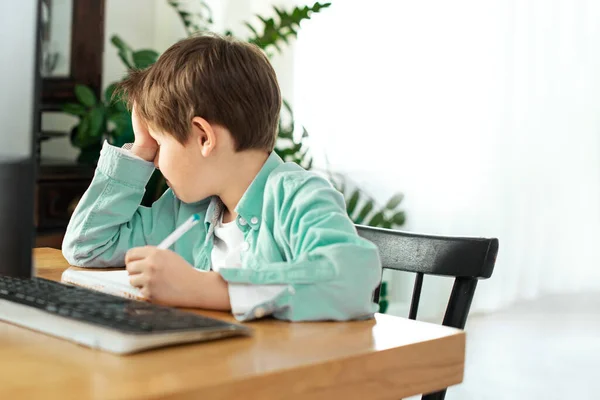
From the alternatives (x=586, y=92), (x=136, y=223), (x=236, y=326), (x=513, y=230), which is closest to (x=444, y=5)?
(x=586, y=92)

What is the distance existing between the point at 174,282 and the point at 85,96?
2049 millimetres

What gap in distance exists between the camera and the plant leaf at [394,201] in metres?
3.15

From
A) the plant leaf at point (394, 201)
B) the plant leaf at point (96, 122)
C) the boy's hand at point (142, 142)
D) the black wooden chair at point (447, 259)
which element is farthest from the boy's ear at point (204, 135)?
the plant leaf at point (394, 201)

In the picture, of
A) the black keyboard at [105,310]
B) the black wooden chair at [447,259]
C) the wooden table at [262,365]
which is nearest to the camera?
the wooden table at [262,365]

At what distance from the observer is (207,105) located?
119 cm

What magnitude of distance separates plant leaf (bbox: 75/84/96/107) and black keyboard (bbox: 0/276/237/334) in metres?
2.00

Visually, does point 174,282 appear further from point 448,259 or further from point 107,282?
point 448,259

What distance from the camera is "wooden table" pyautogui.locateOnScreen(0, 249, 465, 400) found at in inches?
25.3

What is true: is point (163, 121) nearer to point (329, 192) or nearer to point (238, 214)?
point (238, 214)

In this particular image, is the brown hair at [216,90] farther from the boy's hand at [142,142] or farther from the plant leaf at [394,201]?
the plant leaf at [394,201]

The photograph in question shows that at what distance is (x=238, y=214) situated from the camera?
3.87 feet

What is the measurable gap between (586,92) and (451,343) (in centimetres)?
282

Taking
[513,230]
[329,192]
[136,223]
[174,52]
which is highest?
[174,52]

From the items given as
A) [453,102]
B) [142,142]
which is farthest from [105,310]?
[453,102]
